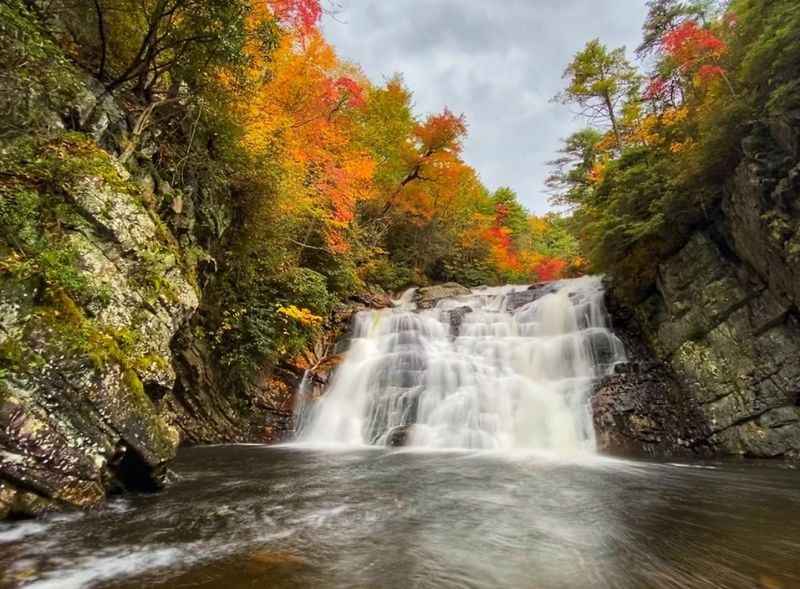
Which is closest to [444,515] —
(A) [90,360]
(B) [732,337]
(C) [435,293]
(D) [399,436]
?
(A) [90,360]

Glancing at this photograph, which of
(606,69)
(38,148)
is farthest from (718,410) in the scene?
(606,69)

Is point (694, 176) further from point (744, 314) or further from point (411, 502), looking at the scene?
point (411, 502)

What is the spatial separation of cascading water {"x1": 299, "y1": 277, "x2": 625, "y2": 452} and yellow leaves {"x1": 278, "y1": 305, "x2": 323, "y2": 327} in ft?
5.33

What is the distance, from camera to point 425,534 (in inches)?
144

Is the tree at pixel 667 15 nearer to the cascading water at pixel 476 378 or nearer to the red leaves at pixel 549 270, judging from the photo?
the cascading water at pixel 476 378

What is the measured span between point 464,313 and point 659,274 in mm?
6066

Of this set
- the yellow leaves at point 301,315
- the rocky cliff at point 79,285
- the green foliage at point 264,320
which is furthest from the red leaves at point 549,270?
the rocky cliff at point 79,285

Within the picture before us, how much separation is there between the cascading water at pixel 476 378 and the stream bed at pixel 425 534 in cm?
289

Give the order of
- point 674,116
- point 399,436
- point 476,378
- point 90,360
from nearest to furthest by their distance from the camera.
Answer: point 90,360
point 399,436
point 674,116
point 476,378

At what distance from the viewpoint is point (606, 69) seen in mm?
Result: 17766

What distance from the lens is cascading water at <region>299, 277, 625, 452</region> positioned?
9070mm

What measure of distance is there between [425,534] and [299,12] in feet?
45.3

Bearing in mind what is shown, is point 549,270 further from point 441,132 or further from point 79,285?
point 79,285

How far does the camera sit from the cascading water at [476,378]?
907cm
